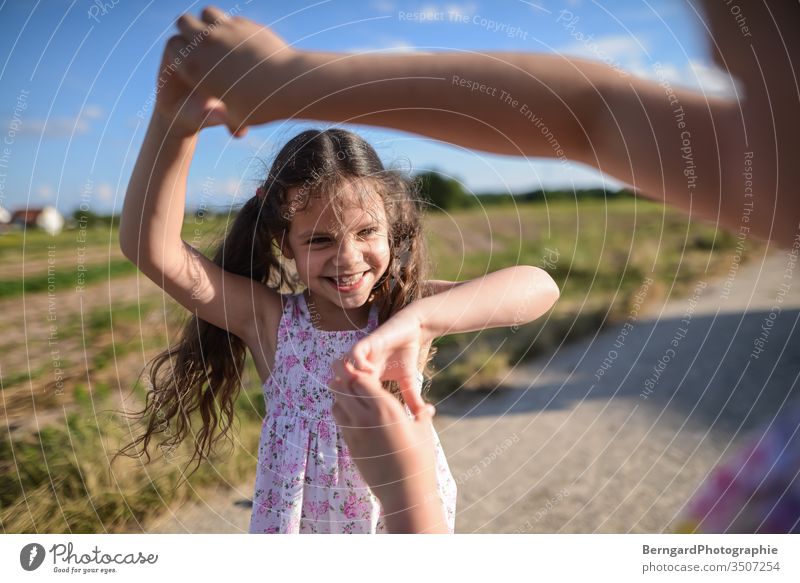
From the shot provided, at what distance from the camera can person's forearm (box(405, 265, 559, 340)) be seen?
813mm

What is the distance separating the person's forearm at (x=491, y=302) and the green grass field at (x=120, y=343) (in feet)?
0.54

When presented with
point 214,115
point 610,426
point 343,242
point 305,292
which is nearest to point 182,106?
point 214,115

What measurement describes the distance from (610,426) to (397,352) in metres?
1.47

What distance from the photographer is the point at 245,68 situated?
1.29 ft

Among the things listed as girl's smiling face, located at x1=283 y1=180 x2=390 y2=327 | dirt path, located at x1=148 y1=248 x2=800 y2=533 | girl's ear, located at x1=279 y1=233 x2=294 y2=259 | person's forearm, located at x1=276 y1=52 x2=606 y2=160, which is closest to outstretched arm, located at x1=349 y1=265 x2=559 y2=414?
girl's smiling face, located at x1=283 y1=180 x2=390 y2=327

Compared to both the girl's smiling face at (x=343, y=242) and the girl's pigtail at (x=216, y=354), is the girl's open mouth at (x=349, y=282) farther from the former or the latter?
the girl's pigtail at (x=216, y=354)

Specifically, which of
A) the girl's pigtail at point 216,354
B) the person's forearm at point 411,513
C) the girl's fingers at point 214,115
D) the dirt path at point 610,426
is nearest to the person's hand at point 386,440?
the person's forearm at point 411,513

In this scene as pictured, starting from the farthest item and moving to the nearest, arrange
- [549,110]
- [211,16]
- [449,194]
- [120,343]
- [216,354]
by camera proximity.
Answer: [120,343]
[449,194]
[216,354]
[211,16]
[549,110]

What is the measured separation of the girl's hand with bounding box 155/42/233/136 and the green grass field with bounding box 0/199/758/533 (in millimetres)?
368

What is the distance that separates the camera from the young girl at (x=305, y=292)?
33.3 inches

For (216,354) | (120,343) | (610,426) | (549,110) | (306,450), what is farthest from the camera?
(120,343)

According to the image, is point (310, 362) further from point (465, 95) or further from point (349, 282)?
point (465, 95)
